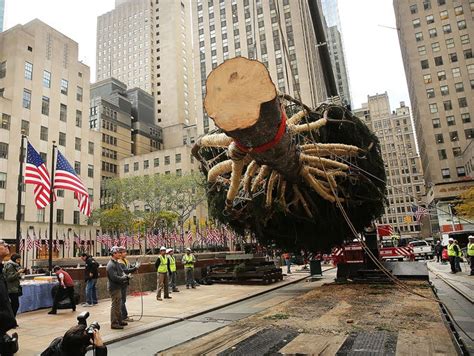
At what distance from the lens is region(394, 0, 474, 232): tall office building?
61125 mm

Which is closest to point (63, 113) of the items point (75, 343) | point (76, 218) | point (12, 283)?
point (76, 218)

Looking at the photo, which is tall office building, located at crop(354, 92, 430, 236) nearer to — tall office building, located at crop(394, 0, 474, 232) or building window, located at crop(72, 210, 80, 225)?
tall office building, located at crop(394, 0, 474, 232)

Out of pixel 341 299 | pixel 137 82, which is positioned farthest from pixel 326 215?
pixel 137 82

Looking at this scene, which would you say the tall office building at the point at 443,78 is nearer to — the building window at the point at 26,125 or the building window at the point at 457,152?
the building window at the point at 457,152

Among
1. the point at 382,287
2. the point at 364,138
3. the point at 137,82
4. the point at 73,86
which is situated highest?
the point at 137,82

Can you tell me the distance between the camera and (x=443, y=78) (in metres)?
62.9

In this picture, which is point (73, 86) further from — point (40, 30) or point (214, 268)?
point (214, 268)

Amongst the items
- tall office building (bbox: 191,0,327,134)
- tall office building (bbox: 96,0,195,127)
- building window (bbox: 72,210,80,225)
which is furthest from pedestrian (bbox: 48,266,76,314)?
tall office building (bbox: 96,0,195,127)

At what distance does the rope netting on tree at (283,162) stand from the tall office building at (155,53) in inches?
3751

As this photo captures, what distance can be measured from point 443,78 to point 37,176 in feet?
223

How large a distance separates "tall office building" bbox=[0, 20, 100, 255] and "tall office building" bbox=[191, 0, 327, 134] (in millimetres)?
28635

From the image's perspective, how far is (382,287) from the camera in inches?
398

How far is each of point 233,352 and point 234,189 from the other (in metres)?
3.72

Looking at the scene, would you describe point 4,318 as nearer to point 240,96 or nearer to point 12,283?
point 240,96
